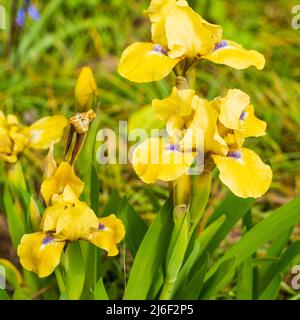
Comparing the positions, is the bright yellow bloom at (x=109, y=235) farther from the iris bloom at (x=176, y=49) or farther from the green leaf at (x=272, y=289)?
the green leaf at (x=272, y=289)

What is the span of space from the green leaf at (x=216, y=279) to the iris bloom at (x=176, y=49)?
0.38 m

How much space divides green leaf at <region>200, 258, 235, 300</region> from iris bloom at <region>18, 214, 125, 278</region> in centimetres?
23

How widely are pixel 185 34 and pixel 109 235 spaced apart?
39cm

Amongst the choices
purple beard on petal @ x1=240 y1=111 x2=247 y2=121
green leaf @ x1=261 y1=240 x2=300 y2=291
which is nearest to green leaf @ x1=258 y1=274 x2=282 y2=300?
green leaf @ x1=261 y1=240 x2=300 y2=291

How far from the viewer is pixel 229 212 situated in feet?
4.83

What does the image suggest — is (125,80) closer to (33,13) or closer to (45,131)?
(33,13)

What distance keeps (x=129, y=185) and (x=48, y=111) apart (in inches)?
18.8

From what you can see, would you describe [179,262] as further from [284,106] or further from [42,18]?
[42,18]

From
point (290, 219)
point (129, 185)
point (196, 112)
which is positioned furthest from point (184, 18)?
point (129, 185)

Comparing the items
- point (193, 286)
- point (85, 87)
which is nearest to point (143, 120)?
point (85, 87)

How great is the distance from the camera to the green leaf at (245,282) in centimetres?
144

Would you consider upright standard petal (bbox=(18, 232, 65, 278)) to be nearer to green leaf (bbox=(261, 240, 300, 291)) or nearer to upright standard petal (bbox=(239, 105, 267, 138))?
upright standard petal (bbox=(239, 105, 267, 138))

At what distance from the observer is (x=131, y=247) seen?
1418mm

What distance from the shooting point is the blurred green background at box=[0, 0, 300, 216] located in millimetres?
2266
